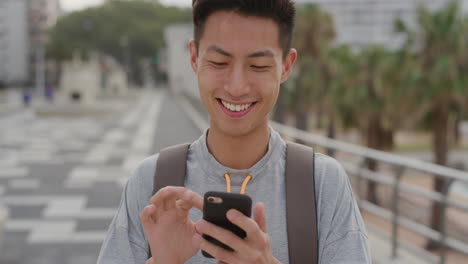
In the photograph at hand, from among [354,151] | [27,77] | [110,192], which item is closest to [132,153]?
[110,192]

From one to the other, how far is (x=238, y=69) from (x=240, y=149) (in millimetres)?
225

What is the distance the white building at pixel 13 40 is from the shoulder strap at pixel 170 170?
8736 centimetres

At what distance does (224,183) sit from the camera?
1.42m

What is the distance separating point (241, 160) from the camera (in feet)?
4.71

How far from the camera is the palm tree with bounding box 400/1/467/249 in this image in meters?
14.9

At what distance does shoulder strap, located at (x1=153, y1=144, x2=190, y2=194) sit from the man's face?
0.47ft

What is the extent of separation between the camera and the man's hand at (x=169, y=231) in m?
1.20

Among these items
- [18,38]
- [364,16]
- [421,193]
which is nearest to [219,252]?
[421,193]

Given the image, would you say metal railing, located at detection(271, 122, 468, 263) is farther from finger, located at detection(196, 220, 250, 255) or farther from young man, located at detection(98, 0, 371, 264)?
finger, located at detection(196, 220, 250, 255)

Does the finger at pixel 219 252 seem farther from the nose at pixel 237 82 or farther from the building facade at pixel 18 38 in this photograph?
the building facade at pixel 18 38

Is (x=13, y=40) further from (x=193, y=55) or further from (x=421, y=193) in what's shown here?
(x=193, y=55)

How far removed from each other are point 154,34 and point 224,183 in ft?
223

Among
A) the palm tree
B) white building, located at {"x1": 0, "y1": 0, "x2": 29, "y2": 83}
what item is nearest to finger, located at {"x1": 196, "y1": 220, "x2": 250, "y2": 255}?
the palm tree

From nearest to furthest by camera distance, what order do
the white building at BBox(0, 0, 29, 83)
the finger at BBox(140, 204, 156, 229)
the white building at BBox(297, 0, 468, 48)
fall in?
the finger at BBox(140, 204, 156, 229) → the white building at BBox(0, 0, 29, 83) → the white building at BBox(297, 0, 468, 48)
